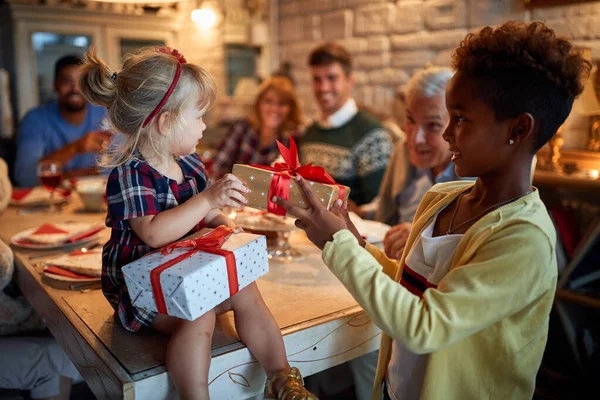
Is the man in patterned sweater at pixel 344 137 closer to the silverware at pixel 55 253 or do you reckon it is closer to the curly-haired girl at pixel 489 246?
the silverware at pixel 55 253

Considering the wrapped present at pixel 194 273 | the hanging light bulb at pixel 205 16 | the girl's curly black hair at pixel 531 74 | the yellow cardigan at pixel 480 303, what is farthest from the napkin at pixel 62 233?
the hanging light bulb at pixel 205 16

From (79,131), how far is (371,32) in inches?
74.5

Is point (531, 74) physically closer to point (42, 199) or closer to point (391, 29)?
point (42, 199)

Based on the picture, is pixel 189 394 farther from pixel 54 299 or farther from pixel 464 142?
pixel 464 142

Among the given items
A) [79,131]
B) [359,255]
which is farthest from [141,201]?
[79,131]

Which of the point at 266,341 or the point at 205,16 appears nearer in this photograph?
the point at 266,341

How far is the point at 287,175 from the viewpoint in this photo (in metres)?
0.99

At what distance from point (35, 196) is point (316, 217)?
1.78m

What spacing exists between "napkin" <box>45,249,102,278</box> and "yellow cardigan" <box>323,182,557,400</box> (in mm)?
687

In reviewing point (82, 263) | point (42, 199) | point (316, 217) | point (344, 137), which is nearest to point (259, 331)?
point (316, 217)

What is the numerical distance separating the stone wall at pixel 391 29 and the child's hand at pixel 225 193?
5.84ft

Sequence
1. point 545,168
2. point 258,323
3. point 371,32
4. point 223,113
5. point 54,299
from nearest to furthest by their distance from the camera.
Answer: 1. point 258,323
2. point 54,299
3. point 545,168
4. point 371,32
5. point 223,113

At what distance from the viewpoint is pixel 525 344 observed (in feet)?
2.84

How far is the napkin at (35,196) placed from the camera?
7.02ft
